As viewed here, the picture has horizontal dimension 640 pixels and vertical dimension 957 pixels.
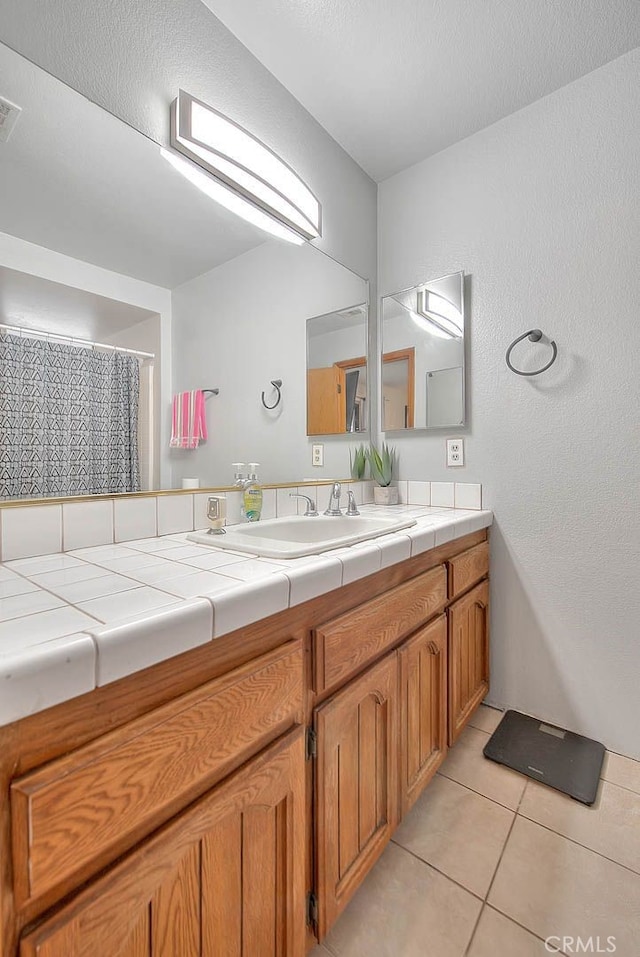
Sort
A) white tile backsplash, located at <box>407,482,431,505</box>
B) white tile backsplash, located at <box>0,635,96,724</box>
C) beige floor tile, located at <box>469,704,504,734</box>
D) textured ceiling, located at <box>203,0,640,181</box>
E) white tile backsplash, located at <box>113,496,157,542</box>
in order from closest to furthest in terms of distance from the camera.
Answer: white tile backsplash, located at <box>0,635,96,724</box>, white tile backsplash, located at <box>113,496,157,542</box>, textured ceiling, located at <box>203,0,640,181</box>, beige floor tile, located at <box>469,704,504,734</box>, white tile backsplash, located at <box>407,482,431,505</box>

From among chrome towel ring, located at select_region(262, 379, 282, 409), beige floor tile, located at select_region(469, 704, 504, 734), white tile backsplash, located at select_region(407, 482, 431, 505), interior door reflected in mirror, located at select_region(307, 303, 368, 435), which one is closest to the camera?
chrome towel ring, located at select_region(262, 379, 282, 409)

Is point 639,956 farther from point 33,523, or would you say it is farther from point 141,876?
point 33,523

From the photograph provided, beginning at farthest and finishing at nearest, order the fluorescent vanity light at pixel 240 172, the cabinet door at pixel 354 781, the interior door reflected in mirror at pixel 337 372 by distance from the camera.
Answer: the interior door reflected in mirror at pixel 337 372 → the fluorescent vanity light at pixel 240 172 → the cabinet door at pixel 354 781

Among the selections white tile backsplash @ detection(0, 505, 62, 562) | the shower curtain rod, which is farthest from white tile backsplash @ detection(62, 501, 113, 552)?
the shower curtain rod

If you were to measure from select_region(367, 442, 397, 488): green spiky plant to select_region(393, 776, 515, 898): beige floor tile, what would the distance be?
3.85 ft

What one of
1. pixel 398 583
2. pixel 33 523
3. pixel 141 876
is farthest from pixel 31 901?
pixel 398 583

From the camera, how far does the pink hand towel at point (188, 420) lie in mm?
1226

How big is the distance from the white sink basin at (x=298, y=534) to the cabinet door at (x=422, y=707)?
1.07 ft

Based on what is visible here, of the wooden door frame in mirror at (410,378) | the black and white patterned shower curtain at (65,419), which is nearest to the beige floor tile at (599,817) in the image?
the wooden door frame in mirror at (410,378)

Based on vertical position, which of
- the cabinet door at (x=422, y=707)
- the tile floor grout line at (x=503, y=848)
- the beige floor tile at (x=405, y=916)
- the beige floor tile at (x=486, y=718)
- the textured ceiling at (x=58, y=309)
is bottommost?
the beige floor tile at (x=405, y=916)

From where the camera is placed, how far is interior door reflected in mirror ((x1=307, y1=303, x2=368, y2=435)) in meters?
1.79

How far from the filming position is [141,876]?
528 mm

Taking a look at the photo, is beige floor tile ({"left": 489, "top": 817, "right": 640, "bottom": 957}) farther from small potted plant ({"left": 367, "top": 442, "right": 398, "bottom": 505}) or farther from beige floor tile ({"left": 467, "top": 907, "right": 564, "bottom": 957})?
small potted plant ({"left": 367, "top": 442, "right": 398, "bottom": 505})

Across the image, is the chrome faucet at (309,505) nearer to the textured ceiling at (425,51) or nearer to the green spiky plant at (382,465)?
the green spiky plant at (382,465)
